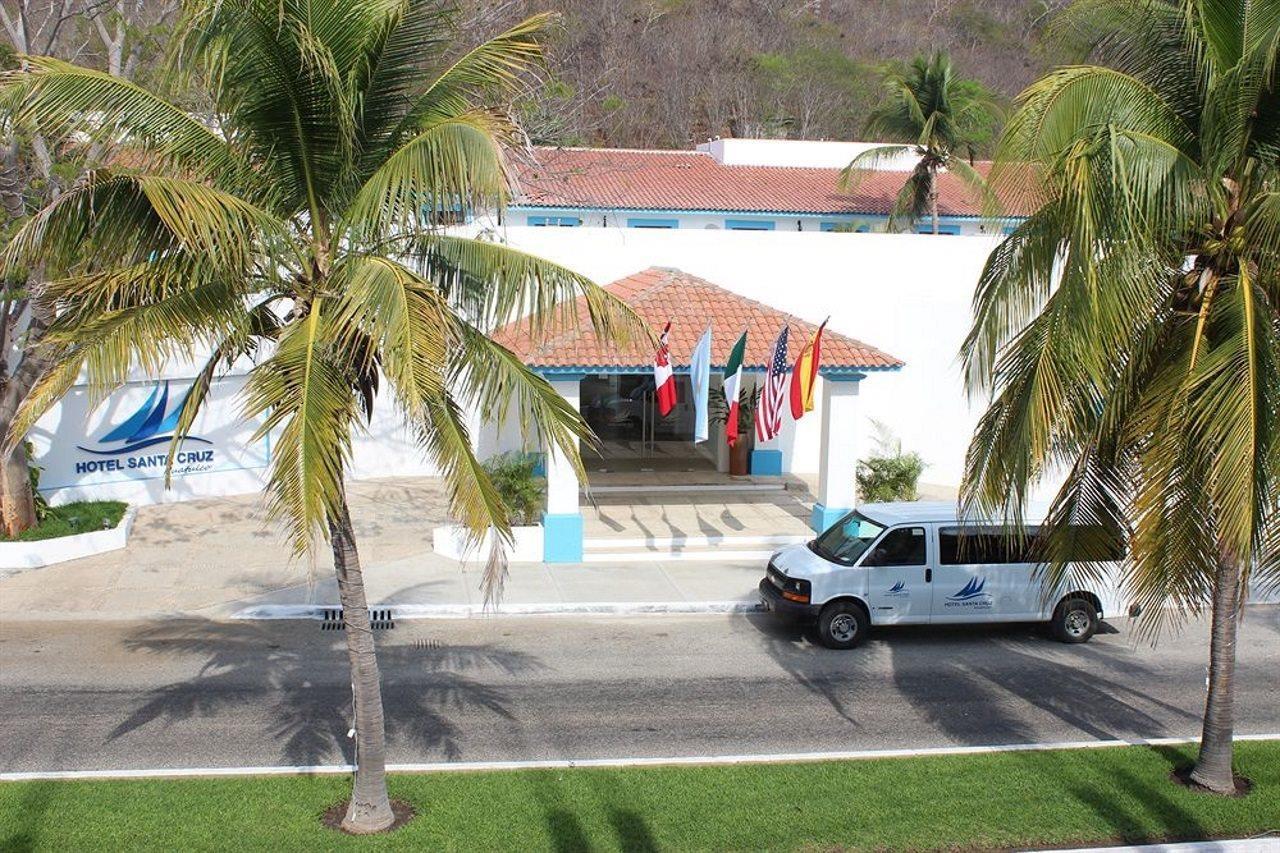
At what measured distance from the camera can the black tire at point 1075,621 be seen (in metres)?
14.8

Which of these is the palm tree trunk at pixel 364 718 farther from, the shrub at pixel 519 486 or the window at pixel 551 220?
the window at pixel 551 220

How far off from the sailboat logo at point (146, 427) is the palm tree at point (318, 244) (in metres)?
13.3

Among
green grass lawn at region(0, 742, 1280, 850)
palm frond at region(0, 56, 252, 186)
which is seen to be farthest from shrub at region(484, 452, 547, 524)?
palm frond at region(0, 56, 252, 186)

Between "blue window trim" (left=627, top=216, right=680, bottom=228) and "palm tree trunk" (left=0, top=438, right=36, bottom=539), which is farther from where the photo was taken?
"blue window trim" (left=627, top=216, right=680, bottom=228)

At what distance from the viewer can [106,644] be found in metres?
14.1

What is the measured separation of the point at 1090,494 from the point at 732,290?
48.2 ft

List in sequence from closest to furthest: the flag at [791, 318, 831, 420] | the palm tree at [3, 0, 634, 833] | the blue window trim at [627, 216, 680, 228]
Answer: the palm tree at [3, 0, 634, 833], the flag at [791, 318, 831, 420], the blue window trim at [627, 216, 680, 228]

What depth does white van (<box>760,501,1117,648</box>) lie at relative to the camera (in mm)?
14367

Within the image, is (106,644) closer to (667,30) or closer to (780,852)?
(780,852)

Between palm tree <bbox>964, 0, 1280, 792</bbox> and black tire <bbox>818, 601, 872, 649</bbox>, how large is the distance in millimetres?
5155

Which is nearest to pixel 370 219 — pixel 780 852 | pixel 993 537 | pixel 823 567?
pixel 780 852

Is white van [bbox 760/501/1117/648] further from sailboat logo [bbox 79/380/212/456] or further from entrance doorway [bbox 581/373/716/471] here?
sailboat logo [bbox 79/380/212/456]

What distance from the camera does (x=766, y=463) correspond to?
24.8 metres

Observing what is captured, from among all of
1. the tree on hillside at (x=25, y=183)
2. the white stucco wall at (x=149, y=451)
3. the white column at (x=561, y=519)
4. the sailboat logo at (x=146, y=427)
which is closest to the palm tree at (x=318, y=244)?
the tree on hillside at (x=25, y=183)
